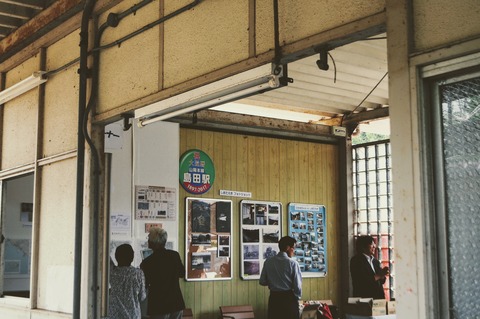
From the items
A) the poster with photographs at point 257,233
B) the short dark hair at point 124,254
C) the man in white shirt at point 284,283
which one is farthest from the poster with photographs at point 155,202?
the short dark hair at point 124,254

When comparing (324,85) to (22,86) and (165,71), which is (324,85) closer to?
(22,86)

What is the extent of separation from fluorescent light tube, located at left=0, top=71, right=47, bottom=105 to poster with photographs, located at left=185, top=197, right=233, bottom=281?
2.89 meters

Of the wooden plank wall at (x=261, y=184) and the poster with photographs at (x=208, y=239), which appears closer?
the poster with photographs at (x=208, y=239)

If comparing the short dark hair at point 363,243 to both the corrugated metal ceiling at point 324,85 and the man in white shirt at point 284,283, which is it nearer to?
the man in white shirt at point 284,283

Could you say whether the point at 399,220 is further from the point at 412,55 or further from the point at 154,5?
the point at 154,5

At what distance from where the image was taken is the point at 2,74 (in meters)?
8.62

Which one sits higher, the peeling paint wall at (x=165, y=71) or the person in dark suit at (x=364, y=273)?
the peeling paint wall at (x=165, y=71)

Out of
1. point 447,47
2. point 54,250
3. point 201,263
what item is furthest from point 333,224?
point 447,47

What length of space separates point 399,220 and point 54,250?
4.50m

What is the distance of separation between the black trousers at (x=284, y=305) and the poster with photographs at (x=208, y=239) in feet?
3.52

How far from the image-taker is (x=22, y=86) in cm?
764

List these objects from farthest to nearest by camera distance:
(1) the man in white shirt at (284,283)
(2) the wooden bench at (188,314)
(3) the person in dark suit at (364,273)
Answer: (2) the wooden bench at (188,314), (1) the man in white shirt at (284,283), (3) the person in dark suit at (364,273)

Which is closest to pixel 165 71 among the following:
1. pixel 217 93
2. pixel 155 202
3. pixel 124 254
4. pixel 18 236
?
pixel 217 93

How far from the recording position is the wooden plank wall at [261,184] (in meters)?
9.62
